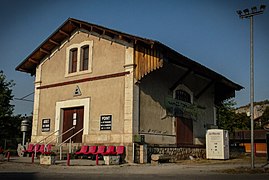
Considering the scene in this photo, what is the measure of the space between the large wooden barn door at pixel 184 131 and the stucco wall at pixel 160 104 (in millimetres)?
468

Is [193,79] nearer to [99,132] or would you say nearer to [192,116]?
[192,116]

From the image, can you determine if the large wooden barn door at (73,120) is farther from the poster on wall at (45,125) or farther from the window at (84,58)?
the window at (84,58)

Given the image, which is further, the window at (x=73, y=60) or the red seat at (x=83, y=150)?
the window at (x=73, y=60)

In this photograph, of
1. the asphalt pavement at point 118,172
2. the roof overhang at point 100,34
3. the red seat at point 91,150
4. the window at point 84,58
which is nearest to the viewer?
the asphalt pavement at point 118,172

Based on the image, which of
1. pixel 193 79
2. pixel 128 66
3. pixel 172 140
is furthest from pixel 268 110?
pixel 128 66

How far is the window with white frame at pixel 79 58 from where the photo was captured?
19141 millimetres

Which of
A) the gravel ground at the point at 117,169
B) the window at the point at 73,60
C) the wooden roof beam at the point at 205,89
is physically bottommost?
the gravel ground at the point at 117,169

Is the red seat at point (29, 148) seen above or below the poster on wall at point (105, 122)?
below

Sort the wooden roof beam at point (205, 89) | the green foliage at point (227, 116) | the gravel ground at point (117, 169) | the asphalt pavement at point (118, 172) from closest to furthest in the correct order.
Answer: the asphalt pavement at point (118, 172) → the gravel ground at point (117, 169) → the wooden roof beam at point (205, 89) → the green foliage at point (227, 116)

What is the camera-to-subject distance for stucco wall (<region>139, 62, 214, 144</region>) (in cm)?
1756

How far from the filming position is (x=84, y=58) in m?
19.8

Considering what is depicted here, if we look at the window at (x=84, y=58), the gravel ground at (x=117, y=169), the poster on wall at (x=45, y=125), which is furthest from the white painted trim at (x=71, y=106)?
the gravel ground at (x=117, y=169)

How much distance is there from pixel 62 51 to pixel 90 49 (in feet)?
7.97

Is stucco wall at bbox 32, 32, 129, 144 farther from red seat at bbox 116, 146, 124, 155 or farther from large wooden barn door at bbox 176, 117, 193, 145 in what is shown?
large wooden barn door at bbox 176, 117, 193, 145
